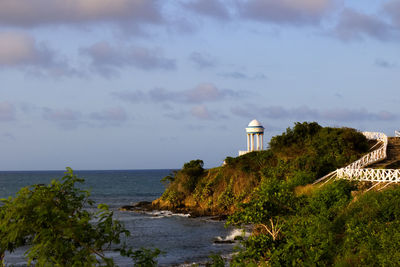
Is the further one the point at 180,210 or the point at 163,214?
the point at 180,210

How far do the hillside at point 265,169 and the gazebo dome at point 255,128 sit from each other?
875 cm

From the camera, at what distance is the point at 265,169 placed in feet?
174

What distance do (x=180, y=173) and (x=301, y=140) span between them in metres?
19.0

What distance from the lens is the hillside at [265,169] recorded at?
149 ft

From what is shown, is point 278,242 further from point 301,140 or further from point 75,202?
point 301,140

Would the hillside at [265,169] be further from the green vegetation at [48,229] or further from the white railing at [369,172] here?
the green vegetation at [48,229]

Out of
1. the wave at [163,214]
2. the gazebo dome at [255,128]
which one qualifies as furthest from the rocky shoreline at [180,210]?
the gazebo dome at [255,128]

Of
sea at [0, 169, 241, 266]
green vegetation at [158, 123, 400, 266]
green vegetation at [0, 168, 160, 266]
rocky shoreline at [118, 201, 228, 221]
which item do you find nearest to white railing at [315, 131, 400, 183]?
green vegetation at [158, 123, 400, 266]

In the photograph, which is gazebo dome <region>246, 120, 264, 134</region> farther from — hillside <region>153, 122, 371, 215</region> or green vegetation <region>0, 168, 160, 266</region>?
green vegetation <region>0, 168, 160, 266</region>

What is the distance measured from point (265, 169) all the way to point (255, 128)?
15731mm

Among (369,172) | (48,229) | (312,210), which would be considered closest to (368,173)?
(369,172)

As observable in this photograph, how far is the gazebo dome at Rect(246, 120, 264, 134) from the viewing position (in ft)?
223

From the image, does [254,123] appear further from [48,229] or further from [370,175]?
[48,229]

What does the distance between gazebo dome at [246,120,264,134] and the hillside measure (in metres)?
8.75
